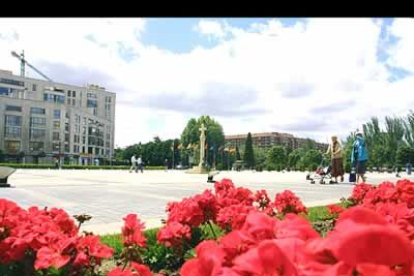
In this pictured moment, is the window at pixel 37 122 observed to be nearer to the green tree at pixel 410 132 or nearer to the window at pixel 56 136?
the window at pixel 56 136

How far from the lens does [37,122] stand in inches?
3433

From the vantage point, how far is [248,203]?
292 cm

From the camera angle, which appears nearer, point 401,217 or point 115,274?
point 115,274

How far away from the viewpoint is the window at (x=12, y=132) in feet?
274

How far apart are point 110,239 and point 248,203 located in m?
1.41


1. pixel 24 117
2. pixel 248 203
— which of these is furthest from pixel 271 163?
pixel 248 203

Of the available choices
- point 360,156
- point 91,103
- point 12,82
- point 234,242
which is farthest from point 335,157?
point 91,103

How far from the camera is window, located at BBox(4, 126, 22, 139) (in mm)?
83375

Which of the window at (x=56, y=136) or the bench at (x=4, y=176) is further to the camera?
the window at (x=56, y=136)

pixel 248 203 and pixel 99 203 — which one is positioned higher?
pixel 248 203

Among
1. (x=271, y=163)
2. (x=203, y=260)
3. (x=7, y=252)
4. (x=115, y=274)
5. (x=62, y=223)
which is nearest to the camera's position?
(x=203, y=260)

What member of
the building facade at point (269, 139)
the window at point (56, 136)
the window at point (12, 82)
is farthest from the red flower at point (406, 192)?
the building facade at point (269, 139)

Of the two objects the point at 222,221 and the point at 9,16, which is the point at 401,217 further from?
the point at 9,16

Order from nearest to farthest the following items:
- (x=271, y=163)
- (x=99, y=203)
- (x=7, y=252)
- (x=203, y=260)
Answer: (x=203, y=260), (x=7, y=252), (x=99, y=203), (x=271, y=163)
